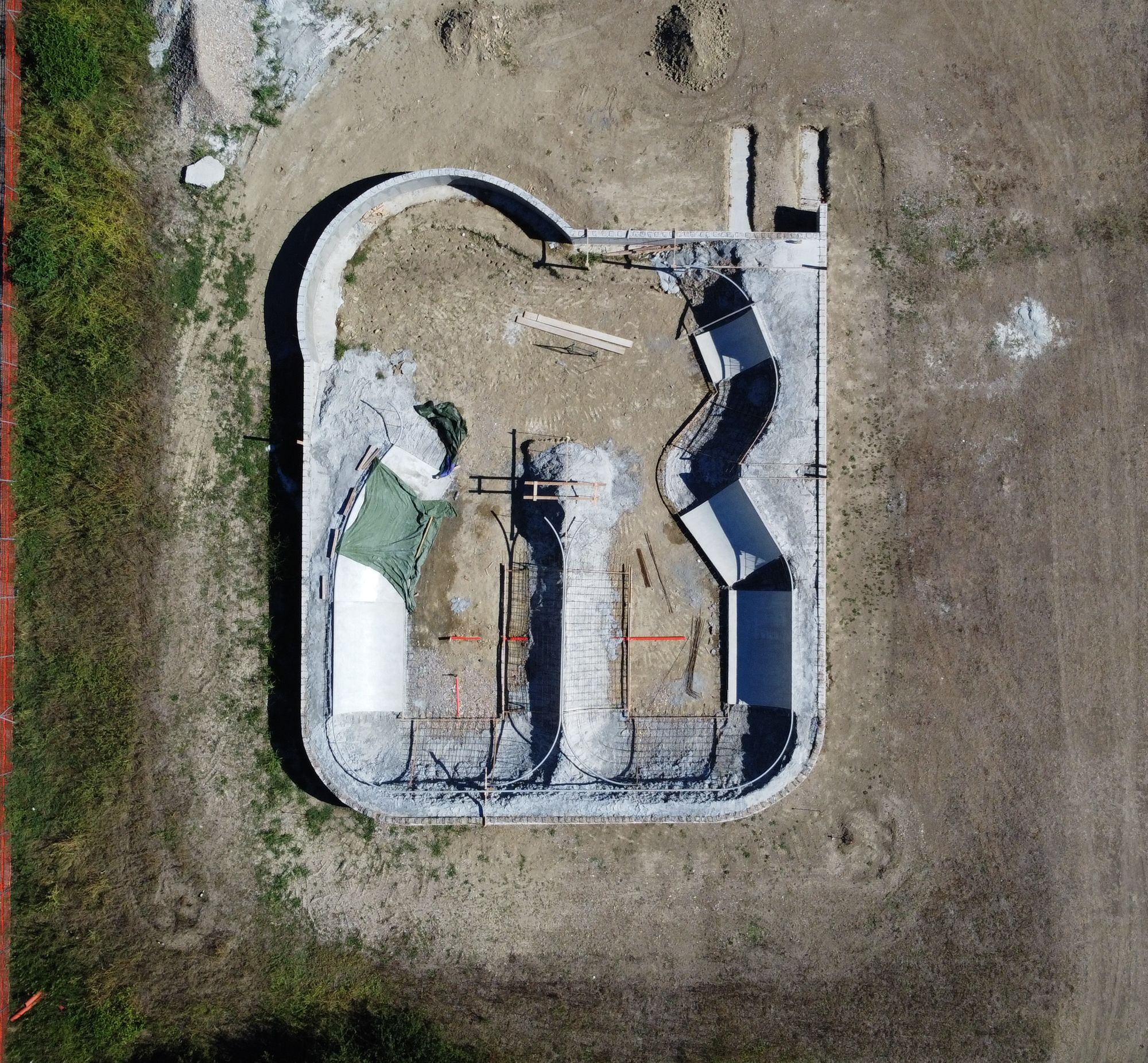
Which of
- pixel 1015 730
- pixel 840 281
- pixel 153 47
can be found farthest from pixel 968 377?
pixel 153 47

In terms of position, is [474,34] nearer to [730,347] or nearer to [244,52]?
[244,52]

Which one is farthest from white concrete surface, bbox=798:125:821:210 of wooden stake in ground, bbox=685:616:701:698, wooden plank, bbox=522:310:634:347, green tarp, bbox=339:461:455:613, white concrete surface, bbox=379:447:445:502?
green tarp, bbox=339:461:455:613

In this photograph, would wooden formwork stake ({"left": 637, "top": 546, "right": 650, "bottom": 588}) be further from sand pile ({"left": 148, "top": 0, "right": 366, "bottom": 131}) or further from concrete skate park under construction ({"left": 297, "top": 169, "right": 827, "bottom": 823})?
sand pile ({"left": 148, "top": 0, "right": 366, "bottom": 131})

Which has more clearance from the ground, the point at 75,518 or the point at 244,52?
the point at 244,52

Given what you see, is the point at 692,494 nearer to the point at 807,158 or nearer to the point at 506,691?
the point at 506,691

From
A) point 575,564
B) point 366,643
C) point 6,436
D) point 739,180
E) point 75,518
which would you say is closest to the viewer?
point 6,436

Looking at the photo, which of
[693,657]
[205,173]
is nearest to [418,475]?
[693,657]

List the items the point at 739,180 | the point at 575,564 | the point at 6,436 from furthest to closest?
the point at 739,180, the point at 575,564, the point at 6,436

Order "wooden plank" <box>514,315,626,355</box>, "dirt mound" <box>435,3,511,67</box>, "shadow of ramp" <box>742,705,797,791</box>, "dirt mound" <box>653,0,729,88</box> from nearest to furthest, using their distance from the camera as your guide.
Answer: "shadow of ramp" <box>742,705,797,791</box> → "dirt mound" <box>653,0,729,88</box> → "dirt mound" <box>435,3,511,67</box> → "wooden plank" <box>514,315,626,355</box>
